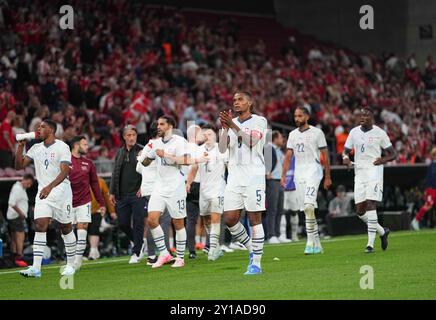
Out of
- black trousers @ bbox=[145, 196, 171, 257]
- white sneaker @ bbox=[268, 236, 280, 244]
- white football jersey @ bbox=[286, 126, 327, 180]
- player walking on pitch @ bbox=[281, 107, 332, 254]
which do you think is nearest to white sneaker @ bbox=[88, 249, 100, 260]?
black trousers @ bbox=[145, 196, 171, 257]

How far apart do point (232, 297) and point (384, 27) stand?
35930 mm

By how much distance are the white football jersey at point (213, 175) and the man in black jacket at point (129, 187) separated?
1167 millimetres

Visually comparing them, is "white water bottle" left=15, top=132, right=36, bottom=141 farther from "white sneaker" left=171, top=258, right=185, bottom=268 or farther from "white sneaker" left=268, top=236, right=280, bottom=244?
"white sneaker" left=268, top=236, right=280, bottom=244

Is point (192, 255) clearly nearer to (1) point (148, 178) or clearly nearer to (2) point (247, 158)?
(1) point (148, 178)

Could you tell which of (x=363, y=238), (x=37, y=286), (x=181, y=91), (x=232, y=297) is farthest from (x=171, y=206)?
(x=181, y=91)

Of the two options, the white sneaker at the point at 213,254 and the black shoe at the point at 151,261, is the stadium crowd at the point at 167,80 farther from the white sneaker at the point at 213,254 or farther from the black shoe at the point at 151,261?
the black shoe at the point at 151,261

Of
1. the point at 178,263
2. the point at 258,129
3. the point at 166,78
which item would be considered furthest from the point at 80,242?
the point at 166,78

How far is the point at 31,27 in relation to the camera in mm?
29109

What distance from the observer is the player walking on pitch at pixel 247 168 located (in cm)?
1467

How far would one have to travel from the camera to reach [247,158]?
1487cm

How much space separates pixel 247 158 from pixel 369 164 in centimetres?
417
